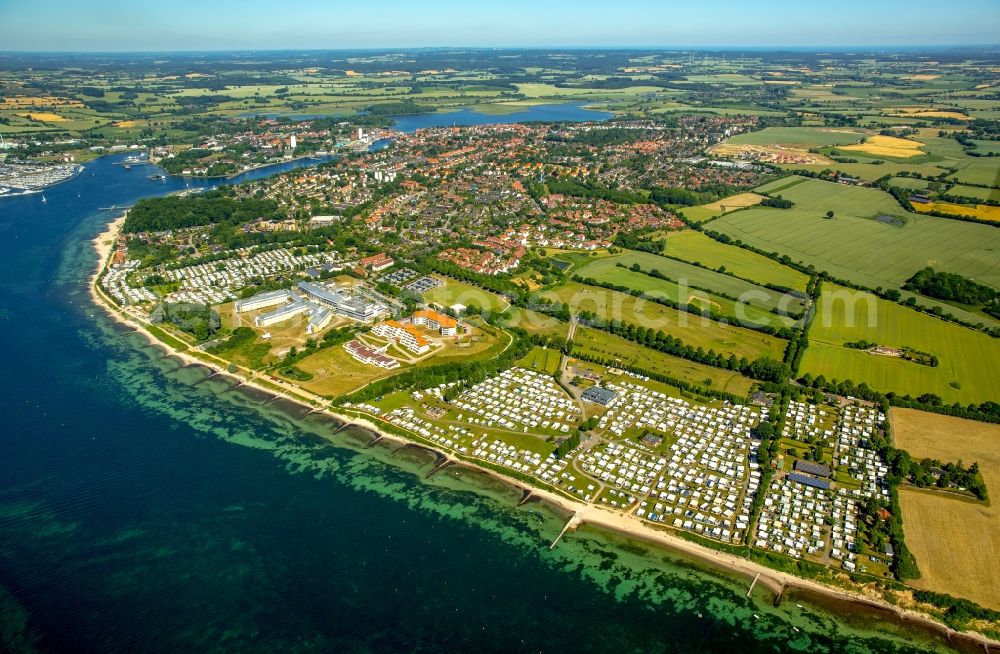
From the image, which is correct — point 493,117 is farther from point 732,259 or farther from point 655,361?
point 655,361

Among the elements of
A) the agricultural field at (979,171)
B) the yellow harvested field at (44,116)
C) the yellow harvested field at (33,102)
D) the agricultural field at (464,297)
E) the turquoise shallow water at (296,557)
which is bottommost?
the turquoise shallow water at (296,557)

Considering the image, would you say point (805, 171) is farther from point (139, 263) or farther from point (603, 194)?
point (139, 263)

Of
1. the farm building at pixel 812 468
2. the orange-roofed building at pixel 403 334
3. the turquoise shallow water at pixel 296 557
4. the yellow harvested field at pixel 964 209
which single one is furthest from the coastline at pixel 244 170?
the farm building at pixel 812 468

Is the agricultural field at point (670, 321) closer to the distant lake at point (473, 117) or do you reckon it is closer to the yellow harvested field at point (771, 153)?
the yellow harvested field at point (771, 153)

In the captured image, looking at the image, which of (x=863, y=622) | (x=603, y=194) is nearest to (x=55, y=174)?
(x=603, y=194)

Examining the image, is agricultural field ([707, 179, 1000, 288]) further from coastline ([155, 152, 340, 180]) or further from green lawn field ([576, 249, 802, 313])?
coastline ([155, 152, 340, 180])

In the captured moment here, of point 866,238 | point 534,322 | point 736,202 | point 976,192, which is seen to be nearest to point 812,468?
point 534,322
